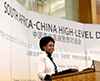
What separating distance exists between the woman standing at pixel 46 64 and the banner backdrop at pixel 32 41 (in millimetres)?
Result: 1003

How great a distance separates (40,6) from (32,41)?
1171 millimetres

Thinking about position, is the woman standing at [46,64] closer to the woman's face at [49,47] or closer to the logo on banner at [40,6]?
the woman's face at [49,47]

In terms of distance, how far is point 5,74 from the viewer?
3.67 metres

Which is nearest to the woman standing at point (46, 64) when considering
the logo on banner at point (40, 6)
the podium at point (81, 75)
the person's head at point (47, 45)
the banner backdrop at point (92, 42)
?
the person's head at point (47, 45)

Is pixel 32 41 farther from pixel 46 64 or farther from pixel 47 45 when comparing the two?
pixel 46 64

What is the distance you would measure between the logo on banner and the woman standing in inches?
97.4

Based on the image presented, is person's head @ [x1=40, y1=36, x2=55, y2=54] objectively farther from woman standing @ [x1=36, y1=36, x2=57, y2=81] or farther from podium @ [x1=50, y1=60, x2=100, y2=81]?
podium @ [x1=50, y1=60, x2=100, y2=81]

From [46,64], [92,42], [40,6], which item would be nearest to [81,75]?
[46,64]

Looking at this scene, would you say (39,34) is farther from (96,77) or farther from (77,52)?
(96,77)

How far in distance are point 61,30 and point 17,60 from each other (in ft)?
6.04

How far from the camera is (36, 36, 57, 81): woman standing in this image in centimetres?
272

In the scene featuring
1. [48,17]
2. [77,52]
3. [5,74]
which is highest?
[48,17]

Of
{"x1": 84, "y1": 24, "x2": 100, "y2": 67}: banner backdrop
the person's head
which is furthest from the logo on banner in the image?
the person's head

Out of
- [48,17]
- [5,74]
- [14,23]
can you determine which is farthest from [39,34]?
[5,74]
